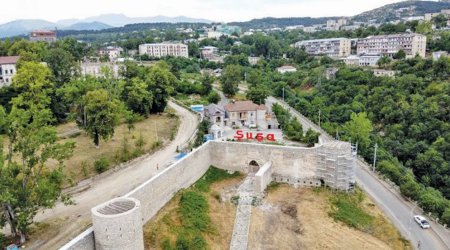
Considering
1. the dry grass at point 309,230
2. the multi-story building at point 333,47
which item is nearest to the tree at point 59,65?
the dry grass at point 309,230

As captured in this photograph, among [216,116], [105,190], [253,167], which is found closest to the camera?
[105,190]

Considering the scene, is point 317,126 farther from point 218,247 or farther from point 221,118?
point 218,247

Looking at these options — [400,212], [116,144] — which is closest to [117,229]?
[116,144]

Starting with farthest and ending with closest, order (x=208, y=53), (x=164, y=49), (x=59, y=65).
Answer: (x=208, y=53), (x=164, y=49), (x=59, y=65)

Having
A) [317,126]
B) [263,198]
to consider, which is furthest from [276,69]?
[263,198]

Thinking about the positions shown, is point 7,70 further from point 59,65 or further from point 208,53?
point 208,53

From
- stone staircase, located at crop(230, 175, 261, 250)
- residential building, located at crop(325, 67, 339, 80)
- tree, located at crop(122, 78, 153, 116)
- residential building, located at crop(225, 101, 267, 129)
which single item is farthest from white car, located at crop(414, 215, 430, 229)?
residential building, located at crop(325, 67, 339, 80)

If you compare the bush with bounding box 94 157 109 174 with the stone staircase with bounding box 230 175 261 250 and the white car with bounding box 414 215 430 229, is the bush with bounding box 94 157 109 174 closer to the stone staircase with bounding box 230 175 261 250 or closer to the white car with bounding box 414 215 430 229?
the stone staircase with bounding box 230 175 261 250
